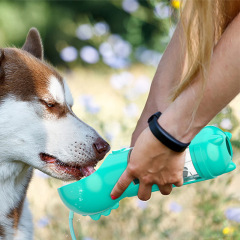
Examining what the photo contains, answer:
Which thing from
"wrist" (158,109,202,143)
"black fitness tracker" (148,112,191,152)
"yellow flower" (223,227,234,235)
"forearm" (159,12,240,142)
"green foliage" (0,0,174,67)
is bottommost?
"green foliage" (0,0,174,67)

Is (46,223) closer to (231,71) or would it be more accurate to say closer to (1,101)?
(1,101)

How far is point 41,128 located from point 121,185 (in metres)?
0.70

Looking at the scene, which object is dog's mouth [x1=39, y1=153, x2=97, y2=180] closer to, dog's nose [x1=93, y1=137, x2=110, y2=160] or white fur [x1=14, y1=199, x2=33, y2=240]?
dog's nose [x1=93, y1=137, x2=110, y2=160]

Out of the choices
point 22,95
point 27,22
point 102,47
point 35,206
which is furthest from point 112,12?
point 22,95

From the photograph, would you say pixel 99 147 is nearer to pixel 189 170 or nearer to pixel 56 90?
pixel 56 90

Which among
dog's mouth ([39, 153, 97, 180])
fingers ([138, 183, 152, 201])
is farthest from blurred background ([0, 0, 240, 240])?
fingers ([138, 183, 152, 201])

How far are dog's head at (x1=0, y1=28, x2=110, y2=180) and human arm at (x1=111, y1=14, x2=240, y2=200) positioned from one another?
671mm

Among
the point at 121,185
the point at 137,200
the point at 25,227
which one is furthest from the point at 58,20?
the point at 121,185

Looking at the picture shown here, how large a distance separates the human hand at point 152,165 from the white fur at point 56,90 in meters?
0.81

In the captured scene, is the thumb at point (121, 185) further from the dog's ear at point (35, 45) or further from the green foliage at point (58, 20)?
the green foliage at point (58, 20)

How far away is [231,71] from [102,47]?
2422 mm

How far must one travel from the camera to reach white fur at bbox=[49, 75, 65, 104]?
2.57 metres

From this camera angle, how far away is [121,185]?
1935 mm

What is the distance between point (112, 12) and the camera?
9203mm
